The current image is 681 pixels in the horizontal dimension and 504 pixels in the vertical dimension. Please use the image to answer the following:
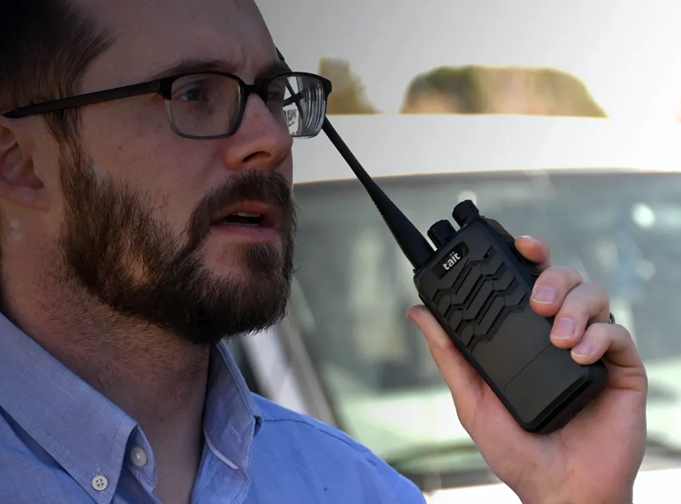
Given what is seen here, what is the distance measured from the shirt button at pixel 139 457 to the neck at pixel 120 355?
2.9 inches

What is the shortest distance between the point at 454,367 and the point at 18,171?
0.61m

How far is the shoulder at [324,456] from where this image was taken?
3.83 ft

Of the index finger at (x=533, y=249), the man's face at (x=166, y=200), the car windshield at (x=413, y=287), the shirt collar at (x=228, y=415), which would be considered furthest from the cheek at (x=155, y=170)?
the car windshield at (x=413, y=287)

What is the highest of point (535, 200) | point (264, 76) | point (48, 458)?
point (535, 200)

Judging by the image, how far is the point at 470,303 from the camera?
100 centimetres

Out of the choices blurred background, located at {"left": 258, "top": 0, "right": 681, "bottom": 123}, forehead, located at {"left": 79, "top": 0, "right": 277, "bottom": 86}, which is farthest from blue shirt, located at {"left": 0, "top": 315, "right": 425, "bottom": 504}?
blurred background, located at {"left": 258, "top": 0, "right": 681, "bottom": 123}

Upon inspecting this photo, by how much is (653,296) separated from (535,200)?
1.08ft

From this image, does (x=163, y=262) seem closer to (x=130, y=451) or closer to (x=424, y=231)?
(x=130, y=451)

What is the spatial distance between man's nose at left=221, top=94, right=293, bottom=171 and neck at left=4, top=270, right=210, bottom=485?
24 cm

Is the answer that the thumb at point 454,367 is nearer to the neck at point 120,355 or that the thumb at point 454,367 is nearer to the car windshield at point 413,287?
the neck at point 120,355

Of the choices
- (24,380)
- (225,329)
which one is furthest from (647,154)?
(24,380)

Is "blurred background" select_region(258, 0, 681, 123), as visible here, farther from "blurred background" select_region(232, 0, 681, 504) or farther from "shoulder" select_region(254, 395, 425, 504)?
"shoulder" select_region(254, 395, 425, 504)

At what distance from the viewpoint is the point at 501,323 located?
0.98 metres

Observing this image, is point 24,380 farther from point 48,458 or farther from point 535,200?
point 535,200
